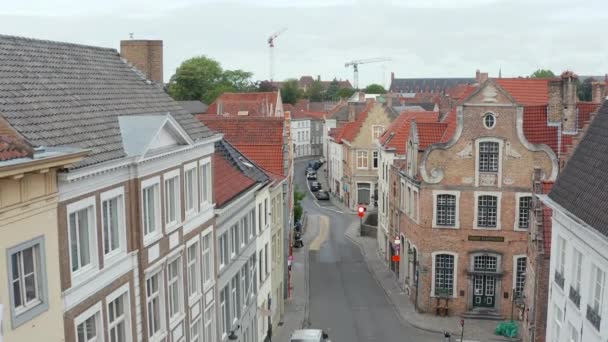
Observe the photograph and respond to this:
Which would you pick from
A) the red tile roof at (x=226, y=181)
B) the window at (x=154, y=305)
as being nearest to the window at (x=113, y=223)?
the window at (x=154, y=305)

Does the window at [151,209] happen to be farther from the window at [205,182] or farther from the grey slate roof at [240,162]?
the grey slate roof at [240,162]

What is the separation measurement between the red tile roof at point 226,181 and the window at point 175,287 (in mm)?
4364

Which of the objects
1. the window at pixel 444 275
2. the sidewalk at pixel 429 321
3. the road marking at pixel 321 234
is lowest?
the sidewalk at pixel 429 321

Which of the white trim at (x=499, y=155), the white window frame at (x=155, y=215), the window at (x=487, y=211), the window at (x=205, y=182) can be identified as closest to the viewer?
the white window frame at (x=155, y=215)

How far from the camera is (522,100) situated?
43750mm

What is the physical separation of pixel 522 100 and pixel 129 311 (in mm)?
34864

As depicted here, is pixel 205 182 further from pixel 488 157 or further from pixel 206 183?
pixel 488 157

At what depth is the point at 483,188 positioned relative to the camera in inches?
1451

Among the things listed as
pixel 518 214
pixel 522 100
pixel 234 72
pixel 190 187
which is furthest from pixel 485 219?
pixel 234 72

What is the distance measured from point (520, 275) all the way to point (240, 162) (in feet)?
59.4

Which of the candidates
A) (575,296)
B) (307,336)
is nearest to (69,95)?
(575,296)

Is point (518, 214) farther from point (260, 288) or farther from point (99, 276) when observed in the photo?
point (99, 276)

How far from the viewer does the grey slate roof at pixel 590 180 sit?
18531mm

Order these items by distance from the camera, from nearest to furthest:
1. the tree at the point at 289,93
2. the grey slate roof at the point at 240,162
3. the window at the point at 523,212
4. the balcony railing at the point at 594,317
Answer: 1. the balcony railing at the point at 594,317
2. the grey slate roof at the point at 240,162
3. the window at the point at 523,212
4. the tree at the point at 289,93
